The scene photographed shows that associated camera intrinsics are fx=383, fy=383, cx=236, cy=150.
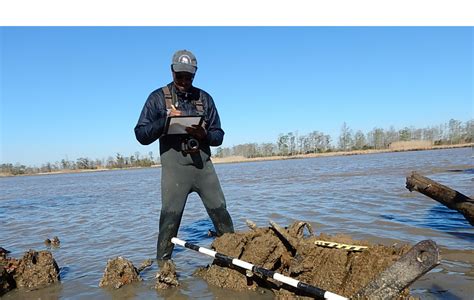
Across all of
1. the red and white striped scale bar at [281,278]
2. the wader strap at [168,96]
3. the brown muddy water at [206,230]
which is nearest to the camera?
the red and white striped scale bar at [281,278]

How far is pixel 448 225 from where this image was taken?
6.82 metres

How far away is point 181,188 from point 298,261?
1818mm

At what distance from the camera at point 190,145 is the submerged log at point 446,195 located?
14.5 feet

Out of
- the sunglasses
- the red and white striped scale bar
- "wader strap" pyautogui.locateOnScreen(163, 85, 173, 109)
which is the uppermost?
the sunglasses

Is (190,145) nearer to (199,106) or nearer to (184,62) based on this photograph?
(199,106)

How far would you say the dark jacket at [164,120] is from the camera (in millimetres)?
4582

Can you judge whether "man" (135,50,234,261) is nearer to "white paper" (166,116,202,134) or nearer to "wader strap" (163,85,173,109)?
"wader strap" (163,85,173,109)

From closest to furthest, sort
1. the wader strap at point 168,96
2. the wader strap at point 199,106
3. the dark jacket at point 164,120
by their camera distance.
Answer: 1. the dark jacket at point 164,120
2. the wader strap at point 168,96
3. the wader strap at point 199,106


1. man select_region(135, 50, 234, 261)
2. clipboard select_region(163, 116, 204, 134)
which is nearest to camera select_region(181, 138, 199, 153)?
man select_region(135, 50, 234, 261)

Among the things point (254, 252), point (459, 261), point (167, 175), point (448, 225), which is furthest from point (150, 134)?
point (448, 225)

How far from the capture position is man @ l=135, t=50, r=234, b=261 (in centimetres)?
474

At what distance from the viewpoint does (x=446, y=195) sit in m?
6.60

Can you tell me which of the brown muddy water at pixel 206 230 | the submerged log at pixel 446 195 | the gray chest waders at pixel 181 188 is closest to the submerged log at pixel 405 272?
the brown muddy water at pixel 206 230

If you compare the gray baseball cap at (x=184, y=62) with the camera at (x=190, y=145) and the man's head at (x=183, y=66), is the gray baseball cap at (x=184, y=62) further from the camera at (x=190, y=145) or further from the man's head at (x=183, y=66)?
the camera at (x=190, y=145)
